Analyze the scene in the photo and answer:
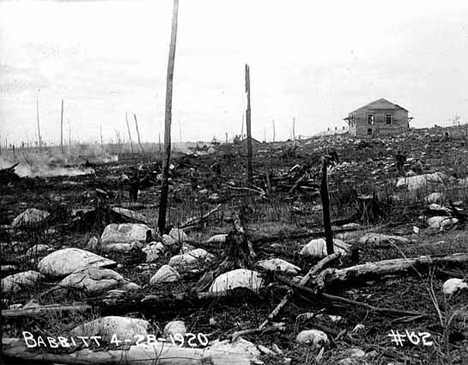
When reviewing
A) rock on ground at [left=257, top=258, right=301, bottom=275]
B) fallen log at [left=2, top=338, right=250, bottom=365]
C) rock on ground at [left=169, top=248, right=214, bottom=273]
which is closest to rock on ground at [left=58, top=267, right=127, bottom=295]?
rock on ground at [left=169, top=248, right=214, bottom=273]

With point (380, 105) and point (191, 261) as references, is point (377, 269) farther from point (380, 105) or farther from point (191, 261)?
point (380, 105)

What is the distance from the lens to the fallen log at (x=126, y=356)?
249 cm

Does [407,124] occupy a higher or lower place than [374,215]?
higher

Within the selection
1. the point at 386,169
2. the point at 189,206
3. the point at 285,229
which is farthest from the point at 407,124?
the point at 285,229

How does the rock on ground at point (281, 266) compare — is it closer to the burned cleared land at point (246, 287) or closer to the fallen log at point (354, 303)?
the burned cleared land at point (246, 287)

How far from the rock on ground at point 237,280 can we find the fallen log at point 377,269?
53 centimetres

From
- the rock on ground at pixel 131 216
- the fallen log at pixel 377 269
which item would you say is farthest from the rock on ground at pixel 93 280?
the rock on ground at pixel 131 216

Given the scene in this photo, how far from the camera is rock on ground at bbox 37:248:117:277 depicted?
491 centimetres

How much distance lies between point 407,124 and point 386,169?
847 inches

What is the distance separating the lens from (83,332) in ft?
9.97

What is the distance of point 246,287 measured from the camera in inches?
148

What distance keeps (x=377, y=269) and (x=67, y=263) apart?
9.42 feet

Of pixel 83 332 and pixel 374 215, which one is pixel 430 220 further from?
pixel 83 332

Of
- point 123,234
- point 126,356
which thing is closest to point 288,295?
point 126,356
